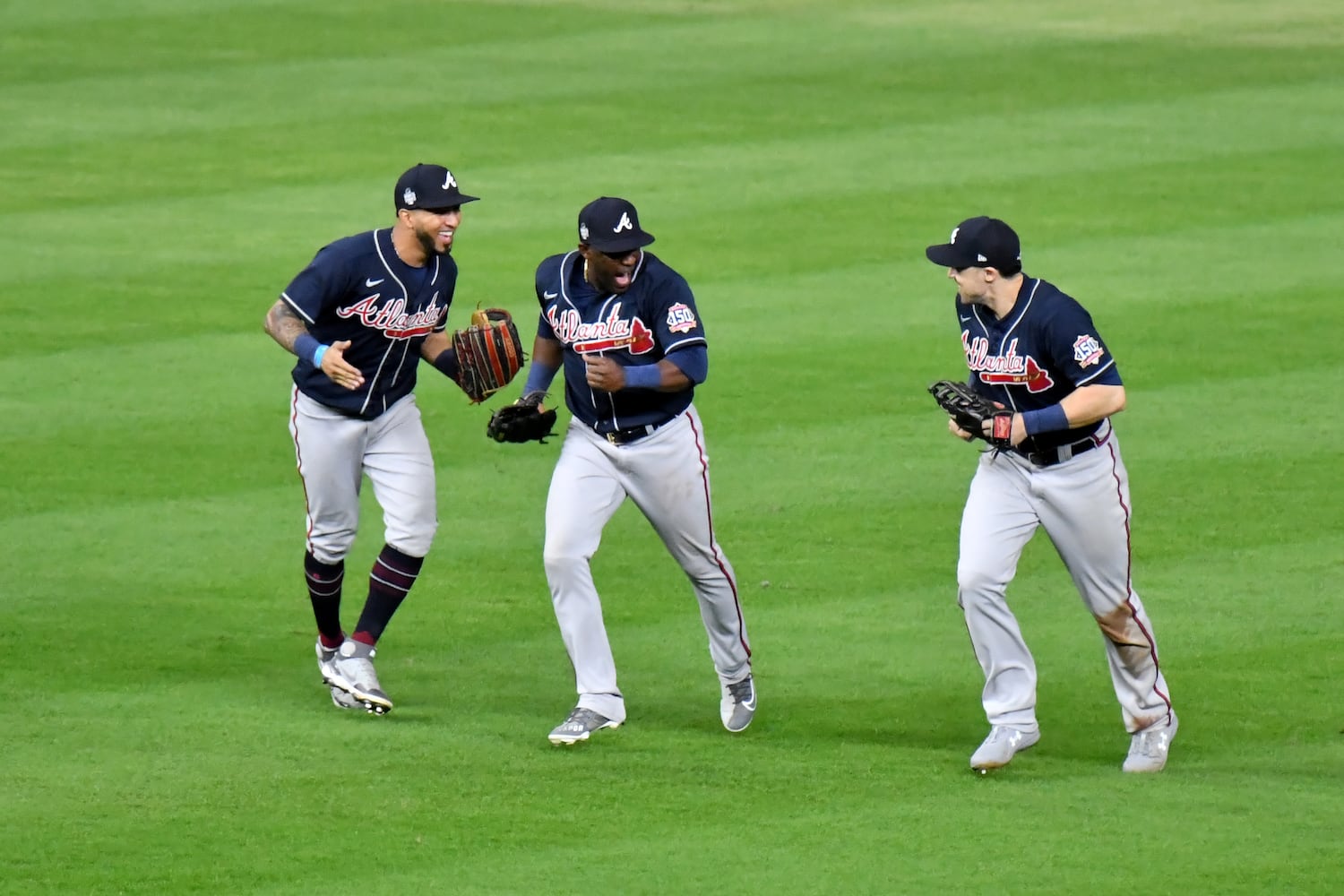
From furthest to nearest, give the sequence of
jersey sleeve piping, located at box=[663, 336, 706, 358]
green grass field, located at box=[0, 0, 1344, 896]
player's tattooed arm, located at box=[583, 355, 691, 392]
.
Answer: jersey sleeve piping, located at box=[663, 336, 706, 358]
player's tattooed arm, located at box=[583, 355, 691, 392]
green grass field, located at box=[0, 0, 1344, 896]

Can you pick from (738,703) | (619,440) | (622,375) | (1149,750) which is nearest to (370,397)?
(619,440)

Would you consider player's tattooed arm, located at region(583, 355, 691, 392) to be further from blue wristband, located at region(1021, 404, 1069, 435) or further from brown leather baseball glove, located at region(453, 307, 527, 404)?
blue wristband, located at region(1021, 404, 1069, 435)

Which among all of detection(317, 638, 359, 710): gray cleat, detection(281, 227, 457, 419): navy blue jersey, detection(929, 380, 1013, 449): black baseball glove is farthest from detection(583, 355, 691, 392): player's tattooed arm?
detection(317, 638, 359, 710): gray cleat

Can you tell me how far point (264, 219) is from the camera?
14.0m

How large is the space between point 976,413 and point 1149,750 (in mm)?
1242

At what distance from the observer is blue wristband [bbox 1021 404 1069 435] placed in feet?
21.1

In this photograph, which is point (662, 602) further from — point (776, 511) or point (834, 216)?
point (834, 216)

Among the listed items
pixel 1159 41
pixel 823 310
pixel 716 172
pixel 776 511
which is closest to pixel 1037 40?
pixel 1159 41

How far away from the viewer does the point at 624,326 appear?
22.9 feet

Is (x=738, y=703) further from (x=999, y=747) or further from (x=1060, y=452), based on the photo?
(x=1060, y=452)

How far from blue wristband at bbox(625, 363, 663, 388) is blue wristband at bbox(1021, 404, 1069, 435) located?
121cm

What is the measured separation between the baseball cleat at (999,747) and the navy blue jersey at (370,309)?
2.45 metres

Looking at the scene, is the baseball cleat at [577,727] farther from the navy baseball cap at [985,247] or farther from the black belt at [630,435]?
the navy baseball cap at [985,247]

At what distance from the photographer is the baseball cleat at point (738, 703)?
711 cm
